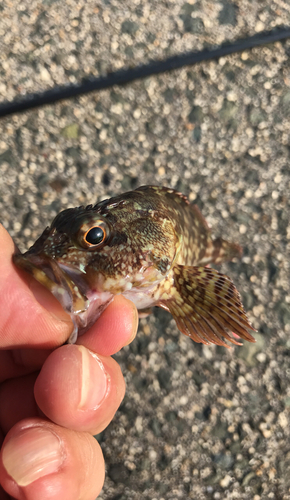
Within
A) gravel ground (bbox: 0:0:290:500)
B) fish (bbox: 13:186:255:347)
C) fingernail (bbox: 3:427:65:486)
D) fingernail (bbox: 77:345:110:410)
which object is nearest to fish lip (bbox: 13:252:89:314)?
fish (bbox: 13:186:255:347)

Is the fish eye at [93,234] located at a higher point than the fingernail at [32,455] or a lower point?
higher

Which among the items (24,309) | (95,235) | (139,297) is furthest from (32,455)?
(95,235)

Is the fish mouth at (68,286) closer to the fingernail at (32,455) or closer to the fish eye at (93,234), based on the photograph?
the fish eye at (93,234)

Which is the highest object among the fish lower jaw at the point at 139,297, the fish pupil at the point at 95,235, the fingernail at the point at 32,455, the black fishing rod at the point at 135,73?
the black fishing rod at the point at 135,73

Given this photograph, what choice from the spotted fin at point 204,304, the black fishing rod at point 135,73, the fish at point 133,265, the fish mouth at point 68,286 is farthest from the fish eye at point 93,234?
the black fishing rod at point 135,73

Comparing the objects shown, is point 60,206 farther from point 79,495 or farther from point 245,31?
point 245,31

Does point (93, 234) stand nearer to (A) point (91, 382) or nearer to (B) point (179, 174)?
(A) point (91, 382)
